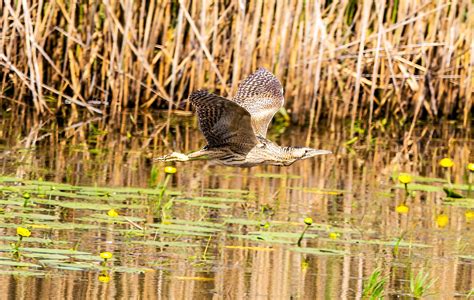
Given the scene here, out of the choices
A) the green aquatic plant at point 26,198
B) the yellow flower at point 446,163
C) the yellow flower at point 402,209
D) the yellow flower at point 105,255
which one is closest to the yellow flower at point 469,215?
the yellow flower at point 402,209

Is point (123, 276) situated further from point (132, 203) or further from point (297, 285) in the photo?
point (132, 203)

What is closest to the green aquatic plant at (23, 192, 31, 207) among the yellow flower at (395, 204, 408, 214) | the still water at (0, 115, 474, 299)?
the still water at (0, 115, 474, 299)

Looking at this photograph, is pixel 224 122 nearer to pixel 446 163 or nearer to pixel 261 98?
pixel 261 98

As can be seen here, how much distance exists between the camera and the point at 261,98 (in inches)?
277

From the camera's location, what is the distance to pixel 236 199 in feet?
24.0

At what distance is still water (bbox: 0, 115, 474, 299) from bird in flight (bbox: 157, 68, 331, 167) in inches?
14.6

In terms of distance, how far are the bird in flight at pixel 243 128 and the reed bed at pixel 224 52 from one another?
3390 mm

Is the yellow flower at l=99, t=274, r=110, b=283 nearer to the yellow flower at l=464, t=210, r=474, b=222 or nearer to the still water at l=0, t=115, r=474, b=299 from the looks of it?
the still water at l=0, t=115, r=474, b=299

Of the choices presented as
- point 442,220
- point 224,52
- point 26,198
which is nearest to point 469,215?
point 442,220

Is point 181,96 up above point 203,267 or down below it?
above

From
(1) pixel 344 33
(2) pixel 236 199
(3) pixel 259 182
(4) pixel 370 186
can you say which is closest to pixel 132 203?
(2) pixel 236 199

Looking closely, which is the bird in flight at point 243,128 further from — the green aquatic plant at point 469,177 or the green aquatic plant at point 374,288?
the green aquatic plant at point 469,177

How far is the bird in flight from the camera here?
19.2 ft

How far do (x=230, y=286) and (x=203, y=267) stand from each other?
32 centimetres
